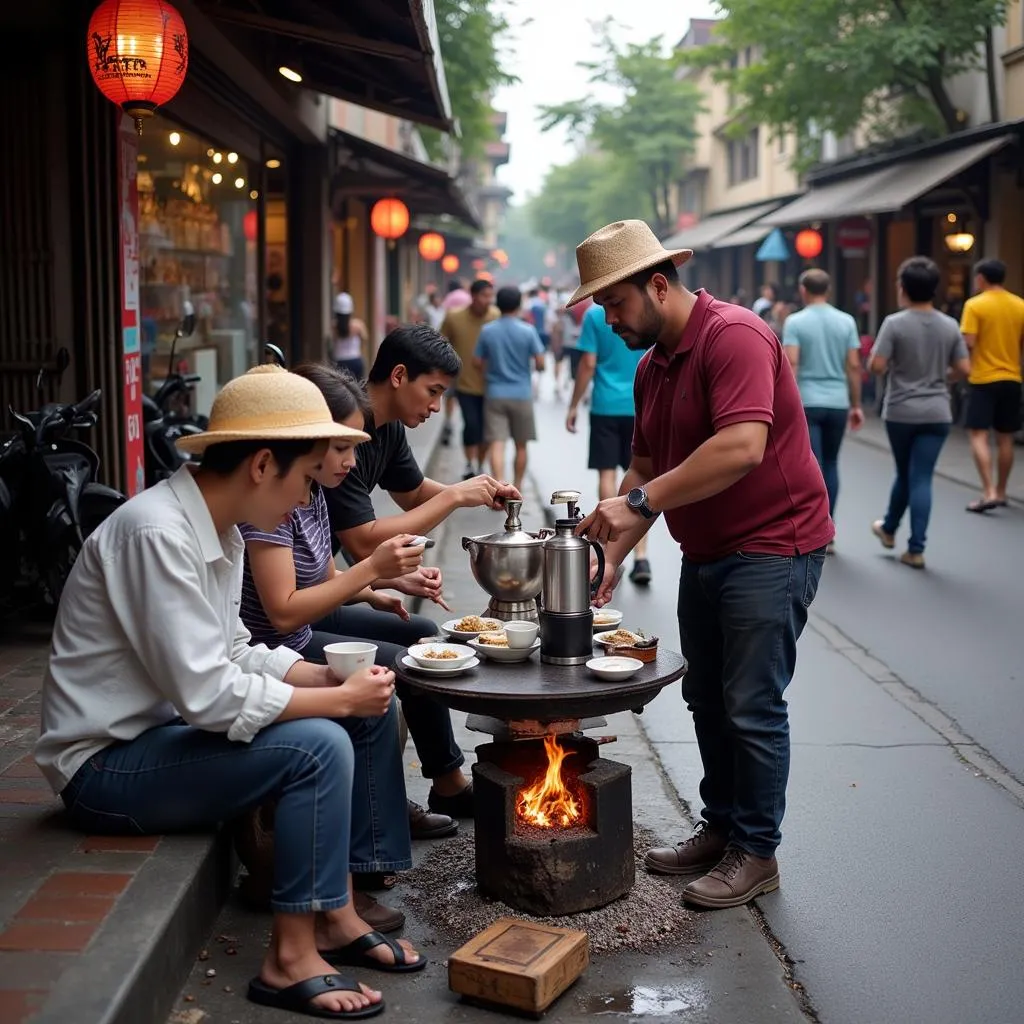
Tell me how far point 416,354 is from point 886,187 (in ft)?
58.4

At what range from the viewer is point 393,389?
5074 mm

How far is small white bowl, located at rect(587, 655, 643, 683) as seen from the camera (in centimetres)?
412

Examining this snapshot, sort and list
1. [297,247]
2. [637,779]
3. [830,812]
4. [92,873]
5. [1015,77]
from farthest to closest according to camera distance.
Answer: [1015,77], [297,247], [637,779], [830,812], [92,873]

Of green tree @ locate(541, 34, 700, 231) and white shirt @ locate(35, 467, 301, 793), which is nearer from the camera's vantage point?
white shirt @ locate(35, 467, 301, 793)

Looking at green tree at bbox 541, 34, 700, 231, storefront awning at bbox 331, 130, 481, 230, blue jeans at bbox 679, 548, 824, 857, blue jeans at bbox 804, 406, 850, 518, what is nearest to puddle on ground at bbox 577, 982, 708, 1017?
blue jeans at bbox 679, 548, 824, 857

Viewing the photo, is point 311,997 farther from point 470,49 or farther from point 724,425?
point 470,49

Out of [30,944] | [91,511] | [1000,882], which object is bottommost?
[1000,882]

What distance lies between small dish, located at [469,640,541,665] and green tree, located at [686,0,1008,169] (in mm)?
17965

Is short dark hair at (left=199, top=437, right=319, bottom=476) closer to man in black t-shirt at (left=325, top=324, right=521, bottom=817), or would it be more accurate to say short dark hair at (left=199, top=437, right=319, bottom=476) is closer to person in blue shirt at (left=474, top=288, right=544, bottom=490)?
man in black t-shirt at (left=325, top=324, right=521, bottom=817)

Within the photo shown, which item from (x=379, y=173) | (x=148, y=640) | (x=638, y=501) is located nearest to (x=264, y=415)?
(x=148, y=640)

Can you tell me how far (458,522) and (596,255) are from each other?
7.94 m

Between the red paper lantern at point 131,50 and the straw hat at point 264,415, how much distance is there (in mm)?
3567

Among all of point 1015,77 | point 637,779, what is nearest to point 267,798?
point 637,779

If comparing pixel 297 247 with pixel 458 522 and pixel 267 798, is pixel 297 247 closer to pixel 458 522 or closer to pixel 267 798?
pixel 458 522
